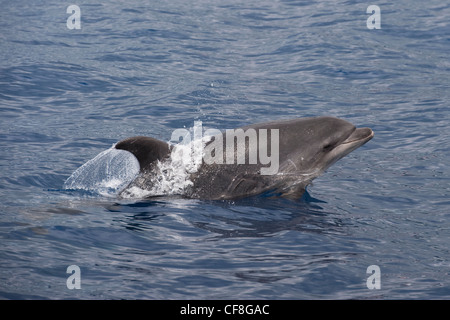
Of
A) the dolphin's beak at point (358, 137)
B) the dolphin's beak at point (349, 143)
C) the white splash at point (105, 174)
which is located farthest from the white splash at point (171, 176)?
the dolphin's beak at point (358, 137)

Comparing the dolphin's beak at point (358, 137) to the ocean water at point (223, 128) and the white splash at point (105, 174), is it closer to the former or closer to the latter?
the ocean water at point (223, 128)

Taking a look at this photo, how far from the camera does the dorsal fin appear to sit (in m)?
10.1

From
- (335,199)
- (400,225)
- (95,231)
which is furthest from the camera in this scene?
(335,199)

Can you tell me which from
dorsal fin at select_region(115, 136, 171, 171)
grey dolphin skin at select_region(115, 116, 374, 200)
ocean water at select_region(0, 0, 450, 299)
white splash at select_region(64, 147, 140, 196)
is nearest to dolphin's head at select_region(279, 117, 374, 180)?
grey dolphin skin at select_region(115, 116, 374, 200)

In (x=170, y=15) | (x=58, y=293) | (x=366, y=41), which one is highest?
(x=170, y=15)

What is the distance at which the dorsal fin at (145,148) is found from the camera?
10.1m

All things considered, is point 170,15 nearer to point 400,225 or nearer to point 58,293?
point 400,225

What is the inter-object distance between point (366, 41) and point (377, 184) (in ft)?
35.1

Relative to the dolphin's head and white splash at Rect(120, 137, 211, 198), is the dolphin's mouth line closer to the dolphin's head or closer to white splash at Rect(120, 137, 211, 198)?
the dolphin's head

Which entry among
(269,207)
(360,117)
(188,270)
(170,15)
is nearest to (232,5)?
(170,15)

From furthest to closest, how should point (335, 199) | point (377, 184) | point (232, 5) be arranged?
point (232, 5) < point (377, 184) < point (335, 199)

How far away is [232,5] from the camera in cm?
2705

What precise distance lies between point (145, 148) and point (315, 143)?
259 centimetres

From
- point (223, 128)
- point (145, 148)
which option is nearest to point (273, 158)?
point (145, 148)
